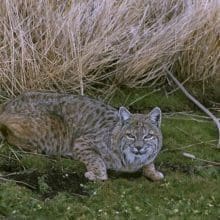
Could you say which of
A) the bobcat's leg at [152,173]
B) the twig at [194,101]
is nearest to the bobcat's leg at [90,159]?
the bobcat's leg at [152,173]

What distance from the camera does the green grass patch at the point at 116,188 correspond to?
4930 millimetres

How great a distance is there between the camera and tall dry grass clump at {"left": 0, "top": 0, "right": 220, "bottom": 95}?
23.4ft

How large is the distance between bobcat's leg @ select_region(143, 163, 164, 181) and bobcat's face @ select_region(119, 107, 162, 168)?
5cm

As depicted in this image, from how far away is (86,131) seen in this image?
6.11m

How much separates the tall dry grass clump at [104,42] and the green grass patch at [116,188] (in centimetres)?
107

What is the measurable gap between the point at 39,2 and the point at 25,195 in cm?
273

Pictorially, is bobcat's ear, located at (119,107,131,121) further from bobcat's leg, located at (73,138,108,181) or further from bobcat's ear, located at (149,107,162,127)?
bobcat's leg, located at (73,138,108,181)

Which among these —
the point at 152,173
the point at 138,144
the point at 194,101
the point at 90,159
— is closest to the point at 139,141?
the point at 138,144

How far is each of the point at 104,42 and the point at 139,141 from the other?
1.92 meters

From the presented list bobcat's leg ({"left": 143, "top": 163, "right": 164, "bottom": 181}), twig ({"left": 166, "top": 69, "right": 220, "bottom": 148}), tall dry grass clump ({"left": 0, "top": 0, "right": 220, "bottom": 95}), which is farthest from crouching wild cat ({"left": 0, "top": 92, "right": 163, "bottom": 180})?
twig ({"left": 166, "top": 69, "right": 220, "bottom": 148})

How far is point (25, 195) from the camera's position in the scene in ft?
16.8

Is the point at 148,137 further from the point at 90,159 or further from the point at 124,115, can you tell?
the point at 90,159

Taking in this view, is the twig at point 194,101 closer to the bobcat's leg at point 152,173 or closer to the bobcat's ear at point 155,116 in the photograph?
the bobcat's ear at point 155,116

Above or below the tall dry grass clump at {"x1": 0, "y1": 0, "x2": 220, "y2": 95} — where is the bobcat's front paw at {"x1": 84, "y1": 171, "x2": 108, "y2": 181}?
below
